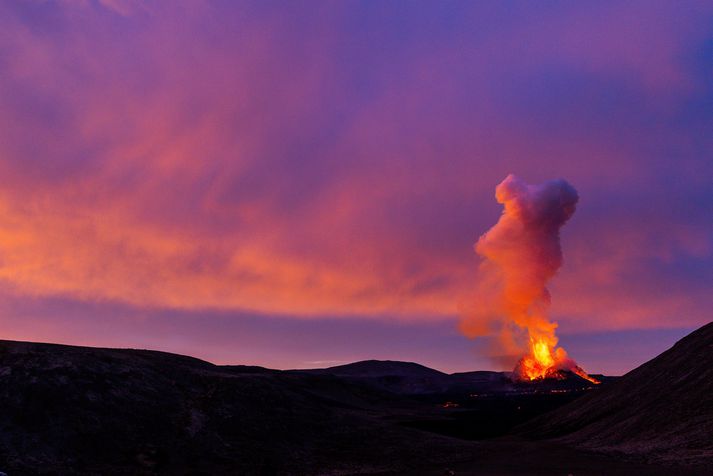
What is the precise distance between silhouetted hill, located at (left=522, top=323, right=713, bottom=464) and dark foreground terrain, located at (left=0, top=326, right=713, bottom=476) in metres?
0.26

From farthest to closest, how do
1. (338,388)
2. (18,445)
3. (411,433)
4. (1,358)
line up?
(338,388), (411,433), (1,358), (18,445)

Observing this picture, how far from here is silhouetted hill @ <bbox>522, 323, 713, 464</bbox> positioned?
46.9 metres

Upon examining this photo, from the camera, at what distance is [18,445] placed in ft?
137

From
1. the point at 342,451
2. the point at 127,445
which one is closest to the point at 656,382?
the point at 342,451

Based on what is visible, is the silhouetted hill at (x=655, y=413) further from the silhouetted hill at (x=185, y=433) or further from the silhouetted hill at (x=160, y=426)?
the silhouetted hill at (x=160, y=426)

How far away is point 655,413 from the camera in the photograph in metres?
57.9

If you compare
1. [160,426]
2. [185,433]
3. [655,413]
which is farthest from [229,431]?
[655,413]

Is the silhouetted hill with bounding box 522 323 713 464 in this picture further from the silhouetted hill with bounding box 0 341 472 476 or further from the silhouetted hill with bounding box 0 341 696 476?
the silhouetted hill with bounding box 0 341 472 476

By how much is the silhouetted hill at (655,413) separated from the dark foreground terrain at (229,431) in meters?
0.26

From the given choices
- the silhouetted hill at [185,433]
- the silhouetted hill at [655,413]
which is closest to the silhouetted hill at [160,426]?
the silhouetted hill at [185,433]

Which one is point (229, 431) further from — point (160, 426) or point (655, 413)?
point (655, 413)

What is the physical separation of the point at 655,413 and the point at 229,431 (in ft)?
140

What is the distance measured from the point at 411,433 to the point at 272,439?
58.9ft

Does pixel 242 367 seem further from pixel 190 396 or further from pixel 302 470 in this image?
pixel 302 470
